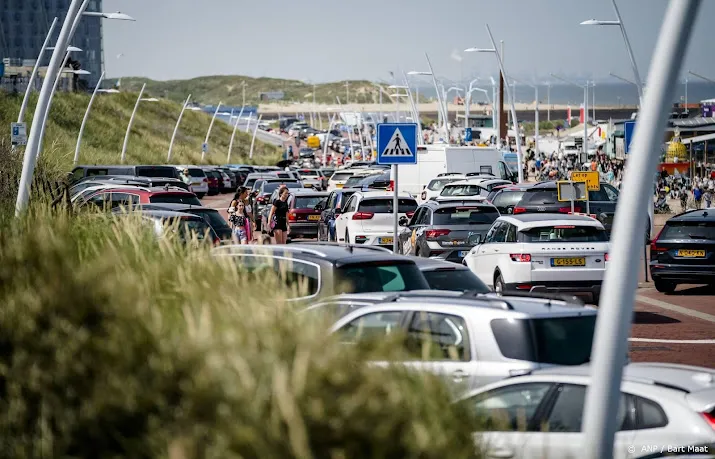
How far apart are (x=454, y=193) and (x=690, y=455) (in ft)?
103

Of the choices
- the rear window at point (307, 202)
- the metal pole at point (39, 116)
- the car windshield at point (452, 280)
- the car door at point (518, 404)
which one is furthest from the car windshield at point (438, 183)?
the car door at point (518, 404)

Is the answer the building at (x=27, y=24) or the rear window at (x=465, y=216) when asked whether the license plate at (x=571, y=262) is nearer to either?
the rear window at (x=465, y=216)

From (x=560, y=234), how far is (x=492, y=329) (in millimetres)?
10748

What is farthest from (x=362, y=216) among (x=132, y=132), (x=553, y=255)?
(x=132, y=132)

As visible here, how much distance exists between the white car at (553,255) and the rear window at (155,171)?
29689 millimetres

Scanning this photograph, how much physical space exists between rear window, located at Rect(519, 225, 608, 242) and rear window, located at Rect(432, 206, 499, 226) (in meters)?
4.93

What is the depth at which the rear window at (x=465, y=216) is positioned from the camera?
81.5 ft

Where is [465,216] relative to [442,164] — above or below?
below

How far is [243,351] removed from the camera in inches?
208

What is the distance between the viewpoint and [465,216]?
25.2 metres

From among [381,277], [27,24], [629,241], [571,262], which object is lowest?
[571,262]

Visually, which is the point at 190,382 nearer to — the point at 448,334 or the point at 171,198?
the point at 448,334

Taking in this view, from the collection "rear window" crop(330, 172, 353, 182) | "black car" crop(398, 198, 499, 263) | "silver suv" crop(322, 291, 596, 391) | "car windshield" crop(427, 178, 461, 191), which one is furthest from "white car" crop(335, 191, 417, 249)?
"rear window" crop(330, 172, 353, 182)

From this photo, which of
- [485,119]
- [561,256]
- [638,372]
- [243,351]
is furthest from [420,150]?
[485,119]
